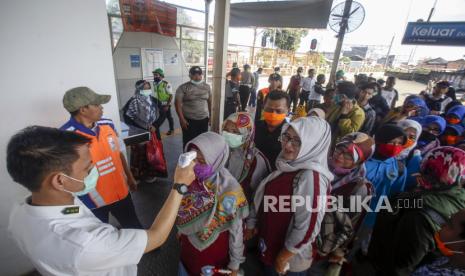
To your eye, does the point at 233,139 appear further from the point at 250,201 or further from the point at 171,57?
the point at 171,57

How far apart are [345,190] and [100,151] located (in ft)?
6.33

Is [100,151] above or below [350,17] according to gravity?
below

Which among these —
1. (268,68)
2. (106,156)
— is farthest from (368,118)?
(268,68)

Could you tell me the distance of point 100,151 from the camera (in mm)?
1699

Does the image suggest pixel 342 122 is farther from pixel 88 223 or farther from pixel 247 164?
pixel 88 223

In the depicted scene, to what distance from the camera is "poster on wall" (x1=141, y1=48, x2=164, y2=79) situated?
4.78 m

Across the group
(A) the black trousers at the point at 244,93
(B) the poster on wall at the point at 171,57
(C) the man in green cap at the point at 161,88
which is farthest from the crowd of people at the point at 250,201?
(A) the black trousers at the point at 244,93

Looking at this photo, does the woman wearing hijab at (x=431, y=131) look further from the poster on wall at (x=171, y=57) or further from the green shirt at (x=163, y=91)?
the poster on wall at (x=171, y=57)

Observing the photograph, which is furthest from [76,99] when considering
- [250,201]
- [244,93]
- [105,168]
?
[244,93]

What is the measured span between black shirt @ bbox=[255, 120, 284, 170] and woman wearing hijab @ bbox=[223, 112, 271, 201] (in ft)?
0.71

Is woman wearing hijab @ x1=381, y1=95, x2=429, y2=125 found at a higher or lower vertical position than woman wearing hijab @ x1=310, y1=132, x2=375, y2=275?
higher

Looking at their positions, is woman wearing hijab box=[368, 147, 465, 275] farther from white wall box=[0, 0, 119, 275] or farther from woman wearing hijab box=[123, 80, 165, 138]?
woman wearing hijab box=[123, 80, 165, 138]

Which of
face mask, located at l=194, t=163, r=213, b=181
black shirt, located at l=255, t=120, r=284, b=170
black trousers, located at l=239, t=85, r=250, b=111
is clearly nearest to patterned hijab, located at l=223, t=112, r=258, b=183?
black shirt, located at l=255, t=120, r=284, b=170

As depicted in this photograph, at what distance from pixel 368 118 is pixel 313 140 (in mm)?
2427
